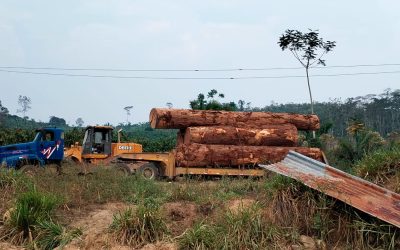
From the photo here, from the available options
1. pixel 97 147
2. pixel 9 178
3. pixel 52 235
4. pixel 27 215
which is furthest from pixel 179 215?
pixel 97 147

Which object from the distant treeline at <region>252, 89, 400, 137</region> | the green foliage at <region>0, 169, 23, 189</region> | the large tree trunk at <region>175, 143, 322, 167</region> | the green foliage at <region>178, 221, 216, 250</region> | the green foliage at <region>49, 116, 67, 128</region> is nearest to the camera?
the green foliage at <region>178, 221, 216, 250</region>

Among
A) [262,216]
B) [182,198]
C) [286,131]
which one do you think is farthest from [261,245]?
[286,131]

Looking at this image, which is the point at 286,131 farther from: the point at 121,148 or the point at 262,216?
the point at 262,216

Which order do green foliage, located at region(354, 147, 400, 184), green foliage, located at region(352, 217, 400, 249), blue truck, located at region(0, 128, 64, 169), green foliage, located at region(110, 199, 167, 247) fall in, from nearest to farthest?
1. green foliage, located at region(352, 217, 400, 249)
2. green foliage, located at region(110, 199, 167, 247)
3. green foliage, located at region(354, 147, 400, 184)
4. blue truck, located at region(0, 128, 64, 169)

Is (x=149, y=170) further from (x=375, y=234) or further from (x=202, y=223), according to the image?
(x=375, y=234)

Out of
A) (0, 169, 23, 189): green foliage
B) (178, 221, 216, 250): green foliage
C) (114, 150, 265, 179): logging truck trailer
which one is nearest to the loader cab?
(114, 150, 265, 179): logging truck trailer

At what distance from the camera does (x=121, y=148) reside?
65.3 feet

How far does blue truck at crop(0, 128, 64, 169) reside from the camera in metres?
16.8

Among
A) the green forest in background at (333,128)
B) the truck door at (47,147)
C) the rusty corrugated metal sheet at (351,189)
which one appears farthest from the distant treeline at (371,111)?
the rusty corrugated metal sheet at (351,189)

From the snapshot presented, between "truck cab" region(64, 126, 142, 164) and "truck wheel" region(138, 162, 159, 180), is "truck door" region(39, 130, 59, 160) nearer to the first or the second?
"truck cab" region(64, 126, 142, 164)

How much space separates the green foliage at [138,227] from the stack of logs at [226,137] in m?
8.24

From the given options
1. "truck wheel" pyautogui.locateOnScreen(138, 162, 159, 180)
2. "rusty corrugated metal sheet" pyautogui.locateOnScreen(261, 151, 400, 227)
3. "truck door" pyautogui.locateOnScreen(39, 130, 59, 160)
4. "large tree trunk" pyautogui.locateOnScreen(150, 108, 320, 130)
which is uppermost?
"large tree trunk" pyautogui.locateOnScreen(150, 108, 320, 130)

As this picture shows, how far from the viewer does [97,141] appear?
20109 millimetres

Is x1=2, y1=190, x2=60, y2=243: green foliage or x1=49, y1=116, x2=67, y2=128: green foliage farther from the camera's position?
x1=49, y1=116, x2=67, y2=128: green foliage
